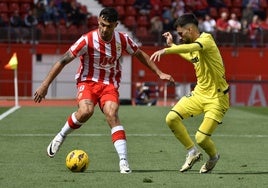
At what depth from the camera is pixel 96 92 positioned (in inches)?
467

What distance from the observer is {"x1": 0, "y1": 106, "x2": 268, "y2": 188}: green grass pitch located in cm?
1029

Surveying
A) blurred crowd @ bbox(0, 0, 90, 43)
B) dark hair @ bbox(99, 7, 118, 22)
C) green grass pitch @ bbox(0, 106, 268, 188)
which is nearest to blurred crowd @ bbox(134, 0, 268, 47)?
blurred crowd @ bbox(0, 0, 90, 43)

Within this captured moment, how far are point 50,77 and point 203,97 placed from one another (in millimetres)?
1947

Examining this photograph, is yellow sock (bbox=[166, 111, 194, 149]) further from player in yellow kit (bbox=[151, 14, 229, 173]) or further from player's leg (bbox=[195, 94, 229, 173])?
player's leg (bbox=[195, 94, 229, 173])

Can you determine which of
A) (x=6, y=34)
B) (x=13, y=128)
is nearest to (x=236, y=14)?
(x=6, y=34)

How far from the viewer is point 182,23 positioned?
11.5 m

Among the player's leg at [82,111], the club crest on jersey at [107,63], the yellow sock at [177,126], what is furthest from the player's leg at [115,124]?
the yellow sock at [177,126]

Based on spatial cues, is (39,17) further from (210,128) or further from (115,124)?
(210,128)

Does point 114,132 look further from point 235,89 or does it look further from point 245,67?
point 245,67

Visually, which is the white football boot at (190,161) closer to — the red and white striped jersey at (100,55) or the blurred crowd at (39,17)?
the red and white striped jersey at (100,55)

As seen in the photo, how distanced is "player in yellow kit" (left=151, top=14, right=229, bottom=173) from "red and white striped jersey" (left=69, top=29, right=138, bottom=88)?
720mm

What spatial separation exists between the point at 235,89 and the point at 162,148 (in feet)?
59.6

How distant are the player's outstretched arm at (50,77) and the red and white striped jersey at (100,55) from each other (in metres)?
0.16

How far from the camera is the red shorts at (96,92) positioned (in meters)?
11.8
